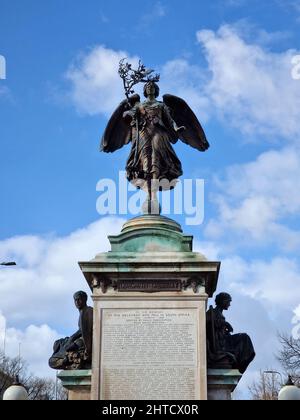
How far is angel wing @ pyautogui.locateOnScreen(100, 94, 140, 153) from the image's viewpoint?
19.3 metres

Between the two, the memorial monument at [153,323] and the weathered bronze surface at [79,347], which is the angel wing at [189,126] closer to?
the memorial monument at [153,323]

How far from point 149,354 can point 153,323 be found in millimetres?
648

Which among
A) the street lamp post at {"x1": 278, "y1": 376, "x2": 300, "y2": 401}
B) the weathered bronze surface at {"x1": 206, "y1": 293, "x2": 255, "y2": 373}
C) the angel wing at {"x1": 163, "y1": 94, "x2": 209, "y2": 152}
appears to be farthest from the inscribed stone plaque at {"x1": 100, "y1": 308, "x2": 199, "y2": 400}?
the angel wing at {"x1": 163, "y1": 94, "x2": 209, "y2": 152}

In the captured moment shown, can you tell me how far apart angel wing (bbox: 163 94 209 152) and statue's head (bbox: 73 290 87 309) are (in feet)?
17.0

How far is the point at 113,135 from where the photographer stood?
772 inches

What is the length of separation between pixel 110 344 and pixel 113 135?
6.03m

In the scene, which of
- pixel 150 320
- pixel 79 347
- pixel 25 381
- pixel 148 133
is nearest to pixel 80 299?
pixel 79 347

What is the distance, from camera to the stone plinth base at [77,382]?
51.7 ft

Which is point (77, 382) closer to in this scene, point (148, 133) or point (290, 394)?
point (290, 394)

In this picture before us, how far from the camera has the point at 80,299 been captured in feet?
54.0

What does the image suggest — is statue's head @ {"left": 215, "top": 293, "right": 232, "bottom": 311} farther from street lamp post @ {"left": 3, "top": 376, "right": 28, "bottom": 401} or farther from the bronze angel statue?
street lamp post @ {"left": 3, "top": 376, "right": 28, "bottom": 401}
